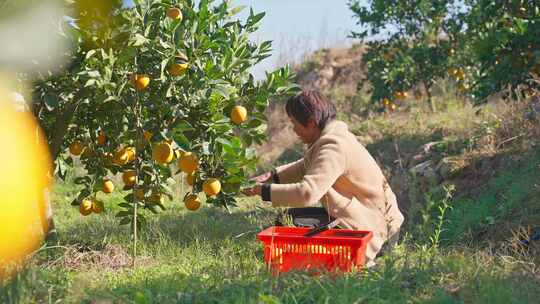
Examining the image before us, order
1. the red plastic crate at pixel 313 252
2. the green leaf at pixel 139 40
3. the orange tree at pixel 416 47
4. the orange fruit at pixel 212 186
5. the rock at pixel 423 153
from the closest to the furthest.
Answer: the red plastic crate at pixel 313 252 → the green leaf at pixel 139 40 → the orange fruit at pixel 212 186 → the rock at pixel 423 153 → the orange tree at pixel 416 47

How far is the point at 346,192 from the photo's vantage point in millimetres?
3592

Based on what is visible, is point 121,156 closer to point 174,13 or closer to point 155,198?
point 155,198

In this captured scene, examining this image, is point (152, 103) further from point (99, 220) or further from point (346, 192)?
point (99, 220)

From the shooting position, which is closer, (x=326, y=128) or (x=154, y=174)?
(x=326, y=128)

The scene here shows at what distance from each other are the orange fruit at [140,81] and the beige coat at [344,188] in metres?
0.79

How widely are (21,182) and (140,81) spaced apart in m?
1.15

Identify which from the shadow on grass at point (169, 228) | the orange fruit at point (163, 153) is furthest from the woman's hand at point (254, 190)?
the shadow on grass at point (169, 228)

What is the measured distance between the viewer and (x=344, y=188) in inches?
141

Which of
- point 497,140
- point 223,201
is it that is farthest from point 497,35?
point 223,201

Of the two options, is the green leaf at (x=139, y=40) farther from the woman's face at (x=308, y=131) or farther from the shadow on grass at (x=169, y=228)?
the shadow on grass at (x=169, y=228)

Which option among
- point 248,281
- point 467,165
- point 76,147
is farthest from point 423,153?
point 248,281

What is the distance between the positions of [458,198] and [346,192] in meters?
2.67

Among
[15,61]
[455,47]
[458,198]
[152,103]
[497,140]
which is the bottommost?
[458,198]

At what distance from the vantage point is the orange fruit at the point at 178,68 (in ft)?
10.5
